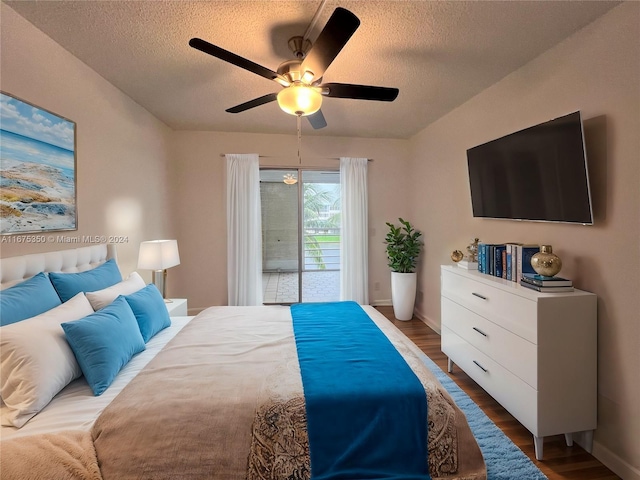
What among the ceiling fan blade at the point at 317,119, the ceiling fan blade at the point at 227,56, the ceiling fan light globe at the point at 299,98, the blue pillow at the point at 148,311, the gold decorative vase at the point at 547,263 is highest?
the ceiling fan blade at the point at 317,119

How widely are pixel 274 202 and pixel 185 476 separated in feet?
12.4

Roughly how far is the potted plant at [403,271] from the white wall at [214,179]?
0.55 m

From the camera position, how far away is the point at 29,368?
1.36m

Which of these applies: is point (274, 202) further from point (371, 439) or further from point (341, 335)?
point (371, 439)

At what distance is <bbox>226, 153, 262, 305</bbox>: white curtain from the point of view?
4.43 meters

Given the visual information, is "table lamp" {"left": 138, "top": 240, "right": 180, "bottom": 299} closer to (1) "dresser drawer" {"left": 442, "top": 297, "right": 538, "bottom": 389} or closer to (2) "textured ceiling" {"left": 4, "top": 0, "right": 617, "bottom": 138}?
(2) "textured ceiling" {"left": 4, "top": 0, "right": 617, "bottom": 138}

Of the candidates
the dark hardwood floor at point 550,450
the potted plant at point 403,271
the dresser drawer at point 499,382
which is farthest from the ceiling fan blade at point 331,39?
the potted plant at point 403,271

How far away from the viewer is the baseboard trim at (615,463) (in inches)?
67.2

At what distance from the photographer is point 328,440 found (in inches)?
54.5

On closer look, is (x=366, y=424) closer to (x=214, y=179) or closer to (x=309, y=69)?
(x=309, y=69)

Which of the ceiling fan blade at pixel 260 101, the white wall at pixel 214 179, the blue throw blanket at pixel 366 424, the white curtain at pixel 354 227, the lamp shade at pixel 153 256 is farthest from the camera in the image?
the white curtain at pixel 354 227

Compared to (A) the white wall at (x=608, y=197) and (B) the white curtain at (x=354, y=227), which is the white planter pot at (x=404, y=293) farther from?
(A) the white wall at (x=608, y=197)

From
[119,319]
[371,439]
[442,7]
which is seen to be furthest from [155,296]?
[442,7]

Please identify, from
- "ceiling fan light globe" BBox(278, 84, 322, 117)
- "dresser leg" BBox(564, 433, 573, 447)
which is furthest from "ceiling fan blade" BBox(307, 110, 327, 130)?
"dresser leg" BBox(564, 433, 573, 447)
